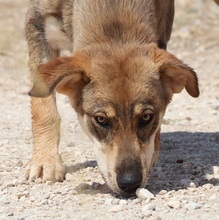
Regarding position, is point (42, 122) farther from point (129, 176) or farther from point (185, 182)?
point (129, 176)

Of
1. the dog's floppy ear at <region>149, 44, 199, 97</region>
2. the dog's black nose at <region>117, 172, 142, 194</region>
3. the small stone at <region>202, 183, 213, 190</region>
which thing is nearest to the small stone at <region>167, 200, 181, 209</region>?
the dog's black nose at <region>117, 172, 142, 194</region>

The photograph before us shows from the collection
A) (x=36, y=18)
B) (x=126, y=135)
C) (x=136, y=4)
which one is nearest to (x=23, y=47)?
(x=36, y=18)

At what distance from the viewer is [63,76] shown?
21.1 ft

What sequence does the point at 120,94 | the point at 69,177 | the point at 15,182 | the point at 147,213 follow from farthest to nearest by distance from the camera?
1. the point at 69,177
2. the point at 15,182
3. the point at 120,94
4. the point at 147,213

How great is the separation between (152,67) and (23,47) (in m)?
8.11

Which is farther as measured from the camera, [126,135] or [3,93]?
[3,93]

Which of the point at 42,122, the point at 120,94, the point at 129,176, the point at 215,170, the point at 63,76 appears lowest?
the point at 215,170

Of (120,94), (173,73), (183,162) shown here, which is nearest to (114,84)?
(120,94)

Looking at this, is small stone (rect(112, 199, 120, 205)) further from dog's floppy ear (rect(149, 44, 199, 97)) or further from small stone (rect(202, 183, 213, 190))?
dog's floppy ear (rect(149, 44, 199, 97))

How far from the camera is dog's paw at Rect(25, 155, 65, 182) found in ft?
23.5

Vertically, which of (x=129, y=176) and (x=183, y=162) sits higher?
(x=129, y=176)

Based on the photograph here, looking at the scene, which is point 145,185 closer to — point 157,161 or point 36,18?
point 157,161

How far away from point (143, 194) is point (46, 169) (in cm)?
142

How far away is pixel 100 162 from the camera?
6.54 metres
